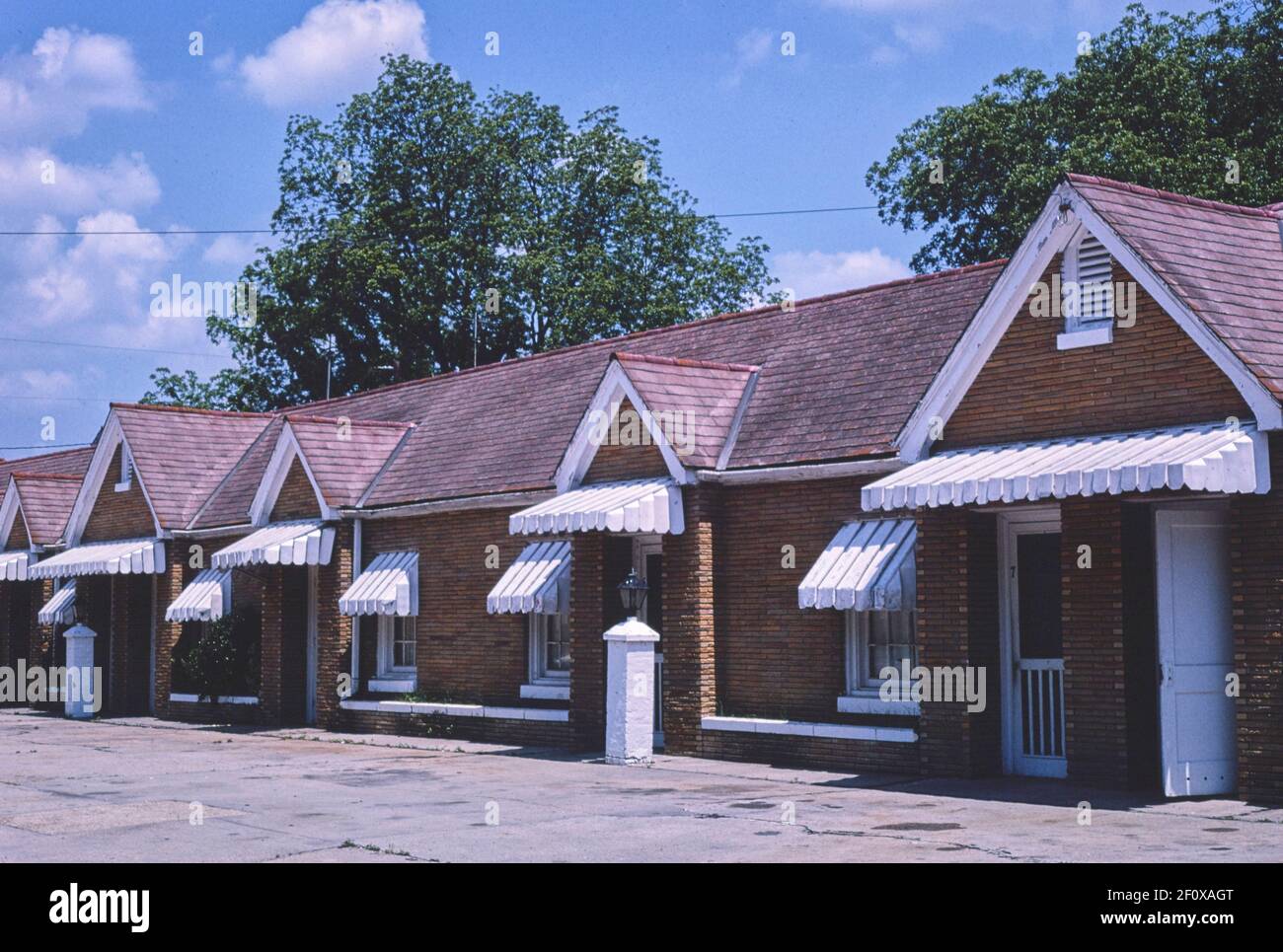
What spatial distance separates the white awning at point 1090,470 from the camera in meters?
12.9

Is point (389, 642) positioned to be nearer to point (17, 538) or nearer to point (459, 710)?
point (459, 710)

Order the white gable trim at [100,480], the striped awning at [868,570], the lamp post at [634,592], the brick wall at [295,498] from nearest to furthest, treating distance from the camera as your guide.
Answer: the striped awning at [868,570]
the lamp post at [634,592]
the brick wall at [295,498]
the white gable trim at [100,480]

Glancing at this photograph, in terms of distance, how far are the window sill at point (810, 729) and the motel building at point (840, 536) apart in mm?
46

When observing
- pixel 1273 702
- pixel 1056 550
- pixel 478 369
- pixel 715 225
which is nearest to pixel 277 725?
pixel 478 369

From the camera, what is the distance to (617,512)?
18.4 m

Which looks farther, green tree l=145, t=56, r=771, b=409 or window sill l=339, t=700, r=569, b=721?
green tree l=145, t=56, r=771, b=409

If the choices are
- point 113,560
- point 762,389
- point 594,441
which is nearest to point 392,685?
point 594,441

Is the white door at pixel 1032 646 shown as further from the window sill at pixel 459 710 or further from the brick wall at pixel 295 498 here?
the brick wall at pixel 295 498

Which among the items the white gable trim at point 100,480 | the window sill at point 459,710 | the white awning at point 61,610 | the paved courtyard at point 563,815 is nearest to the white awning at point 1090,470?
the paved courtyard at point 563,815

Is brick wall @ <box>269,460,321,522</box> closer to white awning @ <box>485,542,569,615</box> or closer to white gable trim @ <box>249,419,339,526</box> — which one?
white gable trim @ <box>249,419,339,526</box>

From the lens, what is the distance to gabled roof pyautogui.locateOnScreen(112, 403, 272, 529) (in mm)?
29328

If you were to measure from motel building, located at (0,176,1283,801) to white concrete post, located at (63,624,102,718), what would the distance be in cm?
152

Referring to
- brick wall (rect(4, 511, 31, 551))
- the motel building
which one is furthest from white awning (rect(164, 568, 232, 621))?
brick wall (rect(4, 511, 31, 551))

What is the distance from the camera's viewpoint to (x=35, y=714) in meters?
31.2
